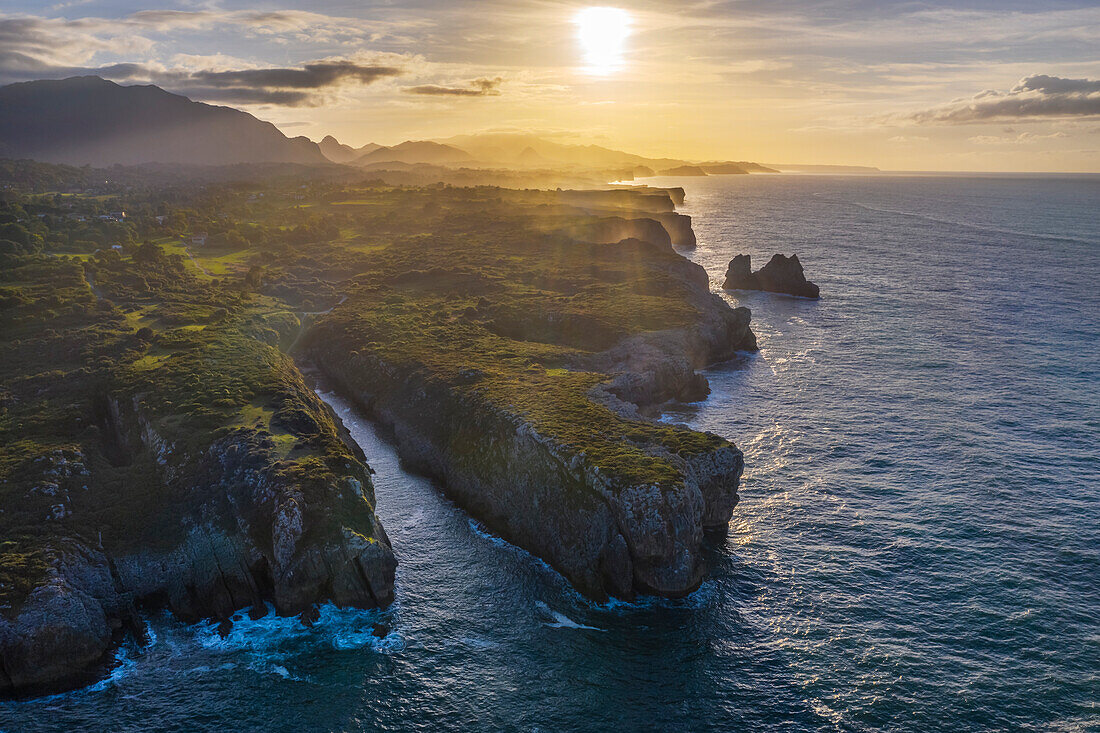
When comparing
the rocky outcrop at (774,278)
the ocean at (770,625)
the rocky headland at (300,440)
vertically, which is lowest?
the ocean at (770,625)

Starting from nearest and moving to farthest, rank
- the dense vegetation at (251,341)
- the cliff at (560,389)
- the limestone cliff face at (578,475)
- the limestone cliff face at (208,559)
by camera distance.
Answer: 1. the limestone cliff face at (208,559)
2. the limestone cliff face at (578,475)
3. the cliff at (560,389)
4. the dense vegetation at (251,341)

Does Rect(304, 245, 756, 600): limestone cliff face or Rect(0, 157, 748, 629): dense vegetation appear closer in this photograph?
Rect(304, 245, 756, 600): limestone cliff face

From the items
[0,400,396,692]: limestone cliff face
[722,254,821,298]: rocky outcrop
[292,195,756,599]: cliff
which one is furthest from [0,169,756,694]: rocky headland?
[722,254,821,298]: rocky outcrop

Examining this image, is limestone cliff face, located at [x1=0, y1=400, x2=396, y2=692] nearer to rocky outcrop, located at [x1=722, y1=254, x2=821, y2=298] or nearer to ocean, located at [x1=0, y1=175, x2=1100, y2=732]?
ocean, located at [x1=0, y1=175, x2=1100, y2=732]

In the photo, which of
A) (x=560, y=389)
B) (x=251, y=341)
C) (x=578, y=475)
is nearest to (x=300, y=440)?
(x=578, y=475)

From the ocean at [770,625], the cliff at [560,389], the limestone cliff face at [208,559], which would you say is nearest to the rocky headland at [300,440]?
the limestone cliff face at [208,559]

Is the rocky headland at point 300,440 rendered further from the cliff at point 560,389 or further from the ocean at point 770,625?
the ocean at point 770,625
